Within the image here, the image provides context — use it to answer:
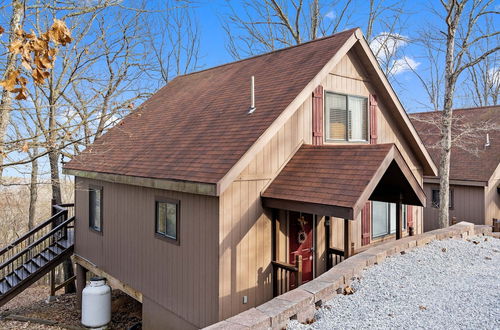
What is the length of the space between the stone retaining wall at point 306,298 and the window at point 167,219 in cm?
302

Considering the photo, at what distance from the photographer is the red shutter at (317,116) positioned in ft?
28.2

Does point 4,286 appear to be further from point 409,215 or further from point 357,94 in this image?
point 409,215

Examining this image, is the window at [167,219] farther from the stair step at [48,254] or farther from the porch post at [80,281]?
the stair step at [48,254]

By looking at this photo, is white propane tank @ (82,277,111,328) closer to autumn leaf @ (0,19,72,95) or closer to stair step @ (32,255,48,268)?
stair step @ (32,255,48,268)

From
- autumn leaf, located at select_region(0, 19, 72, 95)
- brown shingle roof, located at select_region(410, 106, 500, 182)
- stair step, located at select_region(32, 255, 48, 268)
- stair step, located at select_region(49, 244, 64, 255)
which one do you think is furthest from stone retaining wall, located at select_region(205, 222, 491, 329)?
stair step, located at select_region(49, 244, 64, 255)

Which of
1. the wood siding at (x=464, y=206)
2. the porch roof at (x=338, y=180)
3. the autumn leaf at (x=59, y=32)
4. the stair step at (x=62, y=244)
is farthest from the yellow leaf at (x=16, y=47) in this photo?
the wood siding at (x=464, y=206)

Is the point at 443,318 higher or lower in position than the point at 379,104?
lower

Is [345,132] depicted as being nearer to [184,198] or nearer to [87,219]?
[184,198]

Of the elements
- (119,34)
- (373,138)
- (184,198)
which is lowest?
(184,198)

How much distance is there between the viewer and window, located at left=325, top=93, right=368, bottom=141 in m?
9.10

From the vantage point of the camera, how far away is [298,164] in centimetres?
770

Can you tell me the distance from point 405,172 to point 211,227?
396 cm

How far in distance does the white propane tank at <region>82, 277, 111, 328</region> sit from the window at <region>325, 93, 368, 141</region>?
7229 mm

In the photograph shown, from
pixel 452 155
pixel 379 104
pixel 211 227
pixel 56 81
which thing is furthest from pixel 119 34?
pixel 452 155
